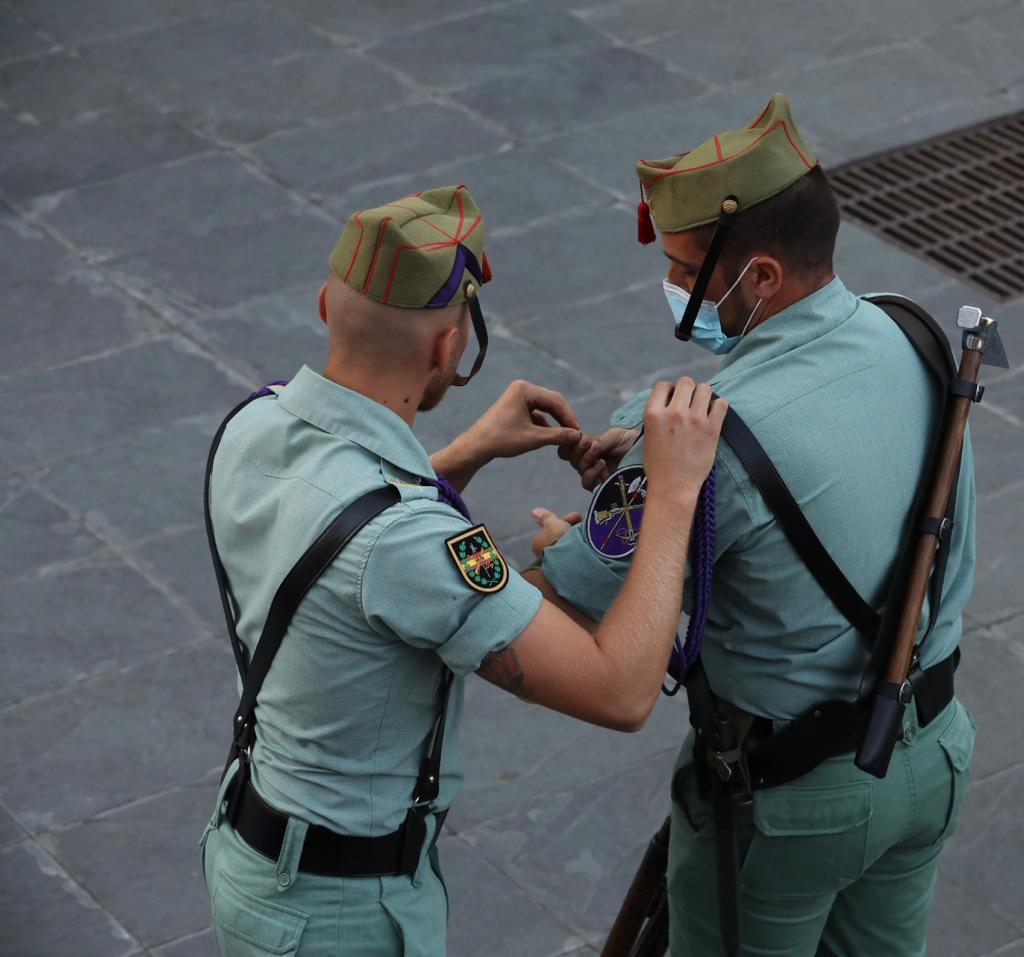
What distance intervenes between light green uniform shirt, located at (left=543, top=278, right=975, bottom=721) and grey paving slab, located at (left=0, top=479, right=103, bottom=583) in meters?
2.97

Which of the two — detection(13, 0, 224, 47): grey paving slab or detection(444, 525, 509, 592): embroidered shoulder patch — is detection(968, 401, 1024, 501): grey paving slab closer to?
detection(444, 525, 509, 592): embroidered shoulder patch

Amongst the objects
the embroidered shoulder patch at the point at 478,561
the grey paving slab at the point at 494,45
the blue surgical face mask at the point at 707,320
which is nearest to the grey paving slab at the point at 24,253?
the grey paving slab at the point at 494,45

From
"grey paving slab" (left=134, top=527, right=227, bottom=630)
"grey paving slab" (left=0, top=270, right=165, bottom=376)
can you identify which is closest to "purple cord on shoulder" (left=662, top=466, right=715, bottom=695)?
"grey paving slab" (left=134, top=527, right=227, bottom=630)

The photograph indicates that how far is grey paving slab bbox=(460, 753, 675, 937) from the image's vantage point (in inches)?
171

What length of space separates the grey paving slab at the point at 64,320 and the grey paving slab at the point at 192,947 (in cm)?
287

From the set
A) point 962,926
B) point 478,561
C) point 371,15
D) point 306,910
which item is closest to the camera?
point 478,561

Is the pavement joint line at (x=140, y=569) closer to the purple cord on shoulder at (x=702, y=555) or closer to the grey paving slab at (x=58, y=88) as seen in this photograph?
the purple cord on shoulder at (x=702, y=555)

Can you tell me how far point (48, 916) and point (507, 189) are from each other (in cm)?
423

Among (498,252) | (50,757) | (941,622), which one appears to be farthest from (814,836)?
(498,252)

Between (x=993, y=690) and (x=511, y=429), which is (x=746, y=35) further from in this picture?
(x=511, y=429)

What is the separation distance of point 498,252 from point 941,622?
4.31 meters

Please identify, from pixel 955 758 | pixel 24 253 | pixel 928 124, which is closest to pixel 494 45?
pixel 928 124

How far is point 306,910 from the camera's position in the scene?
8.98ft

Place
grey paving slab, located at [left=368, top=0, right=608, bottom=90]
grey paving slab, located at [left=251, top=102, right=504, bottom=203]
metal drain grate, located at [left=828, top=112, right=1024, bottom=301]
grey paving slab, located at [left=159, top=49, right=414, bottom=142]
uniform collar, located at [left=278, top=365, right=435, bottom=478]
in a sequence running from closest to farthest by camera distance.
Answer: uniform collar, located at [left=278, top=365, right=435, bottom=478] → metal drain grate, located at [left=828, top=112, right=1024, bottom=301] → grey paving slab, located at [left=251, top=102, right=504, bottom=203] → grey paving slab, located at [left=159, top=49, right=414, bottom=142] → grey paving slab, located at [left=368, top=0, right=608, bottom=90]
